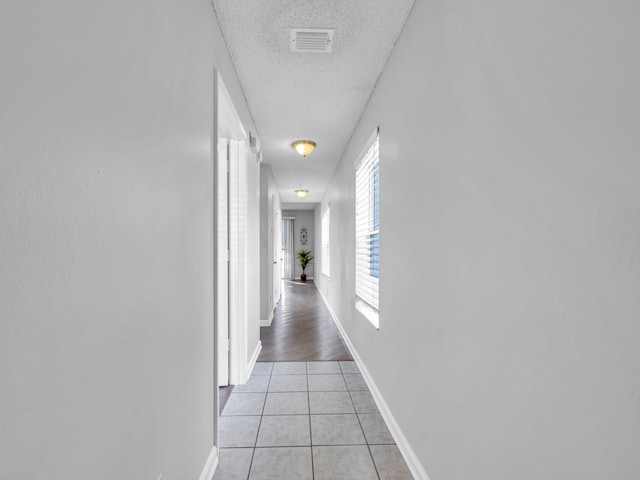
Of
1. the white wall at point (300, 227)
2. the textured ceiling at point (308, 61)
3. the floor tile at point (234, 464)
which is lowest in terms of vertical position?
the floor tile at point (234, 464)

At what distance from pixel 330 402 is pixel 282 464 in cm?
78

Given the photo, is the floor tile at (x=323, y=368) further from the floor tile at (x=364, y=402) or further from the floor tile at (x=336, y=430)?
the floor tile at (x=336, y=430)

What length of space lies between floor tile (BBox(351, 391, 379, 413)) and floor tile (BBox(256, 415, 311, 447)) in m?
0.42

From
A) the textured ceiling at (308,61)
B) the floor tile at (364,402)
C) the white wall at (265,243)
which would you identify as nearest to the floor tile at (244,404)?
the floor tile at (364,402)

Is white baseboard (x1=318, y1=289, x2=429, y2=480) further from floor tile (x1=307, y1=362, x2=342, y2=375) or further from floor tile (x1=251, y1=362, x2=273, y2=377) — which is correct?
floor tile (x1=251, y1=362, x2=273, y2=377)

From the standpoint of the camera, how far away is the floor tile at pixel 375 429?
209 centimetres

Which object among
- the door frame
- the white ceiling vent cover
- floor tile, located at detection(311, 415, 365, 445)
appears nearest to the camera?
the door frame


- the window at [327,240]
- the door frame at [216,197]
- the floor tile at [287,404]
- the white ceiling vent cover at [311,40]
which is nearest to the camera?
the door frame at [216,197]

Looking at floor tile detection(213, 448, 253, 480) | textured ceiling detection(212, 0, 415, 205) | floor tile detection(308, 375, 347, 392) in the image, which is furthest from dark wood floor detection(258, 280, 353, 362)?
textured ceiling detection(212, 0, 415, 205)

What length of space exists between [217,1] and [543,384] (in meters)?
2.17

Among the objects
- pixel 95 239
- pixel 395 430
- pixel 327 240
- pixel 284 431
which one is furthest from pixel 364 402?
pixel 327 240

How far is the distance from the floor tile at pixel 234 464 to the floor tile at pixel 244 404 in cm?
44

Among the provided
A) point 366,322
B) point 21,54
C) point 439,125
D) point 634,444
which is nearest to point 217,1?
point 439,125

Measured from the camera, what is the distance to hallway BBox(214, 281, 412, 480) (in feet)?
6.01
